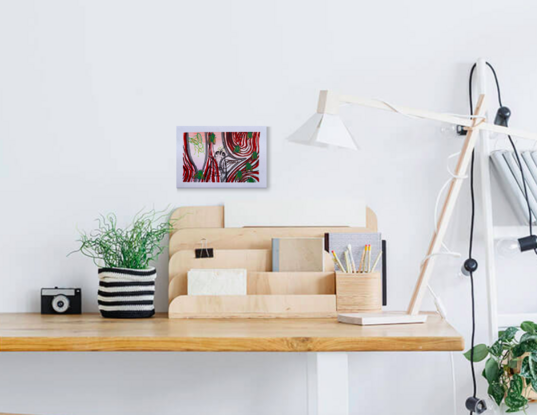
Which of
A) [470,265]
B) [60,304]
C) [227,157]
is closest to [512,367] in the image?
[470,265]

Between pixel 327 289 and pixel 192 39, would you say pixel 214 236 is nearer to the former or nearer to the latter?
pixel 327 289

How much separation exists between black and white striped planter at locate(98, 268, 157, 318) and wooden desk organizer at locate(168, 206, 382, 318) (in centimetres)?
8

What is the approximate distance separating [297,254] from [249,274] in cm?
13

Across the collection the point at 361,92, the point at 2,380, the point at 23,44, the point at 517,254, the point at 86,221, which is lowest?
the point at 2,380

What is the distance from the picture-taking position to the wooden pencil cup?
1.41 meters

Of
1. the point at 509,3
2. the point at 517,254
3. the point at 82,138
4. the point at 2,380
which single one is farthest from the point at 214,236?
the point at 509,3

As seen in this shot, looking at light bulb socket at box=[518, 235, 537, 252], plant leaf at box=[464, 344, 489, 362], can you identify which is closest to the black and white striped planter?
plant leaf at box=[464, 344, 489, 362]

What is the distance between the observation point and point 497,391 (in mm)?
1360

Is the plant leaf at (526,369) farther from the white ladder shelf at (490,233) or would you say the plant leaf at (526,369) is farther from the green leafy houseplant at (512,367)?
the white ladder shelf at (490,233)

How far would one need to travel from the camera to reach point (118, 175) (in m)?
1.62

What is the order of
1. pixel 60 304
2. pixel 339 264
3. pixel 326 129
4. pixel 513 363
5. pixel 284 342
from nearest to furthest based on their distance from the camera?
pixel 284 342
pixel 326 129
pixel 513 363
pixel 339 264
pixel 60 304

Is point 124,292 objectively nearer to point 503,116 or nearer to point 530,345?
point 530,345

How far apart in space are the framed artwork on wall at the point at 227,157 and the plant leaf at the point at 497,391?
76 centimetres

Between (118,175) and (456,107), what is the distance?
0.95 m
